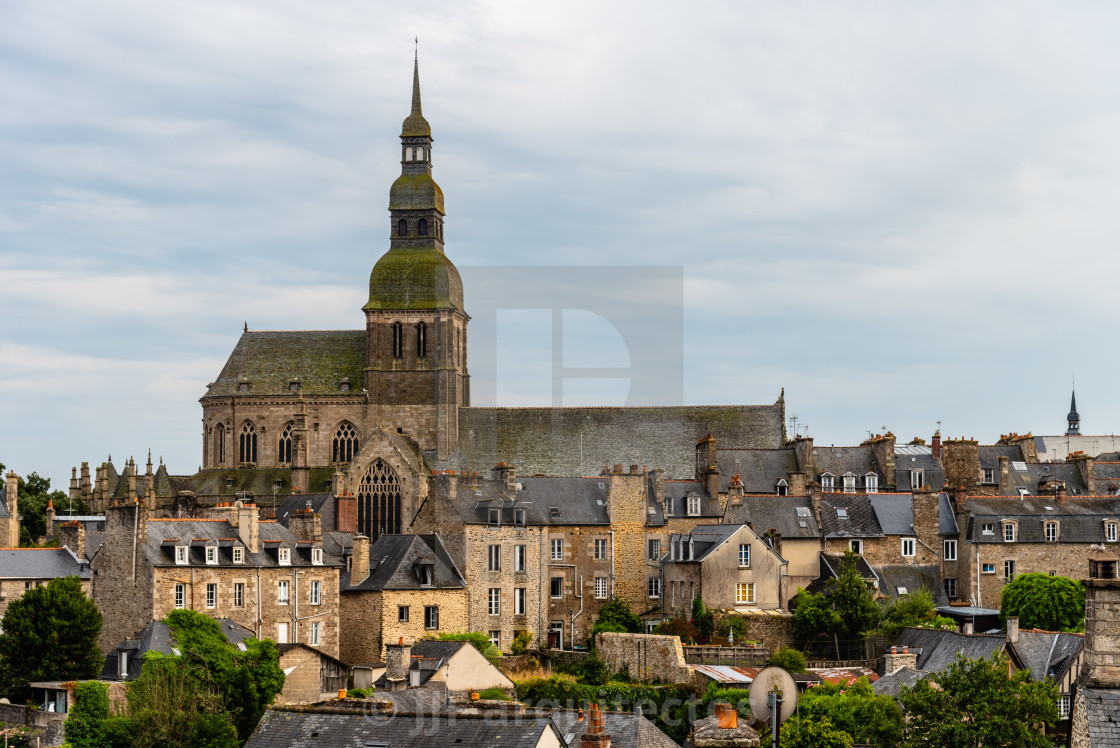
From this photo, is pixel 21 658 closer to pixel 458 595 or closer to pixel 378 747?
pixel 458 595

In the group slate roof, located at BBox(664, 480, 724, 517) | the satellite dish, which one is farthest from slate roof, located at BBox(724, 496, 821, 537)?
the satellite dish

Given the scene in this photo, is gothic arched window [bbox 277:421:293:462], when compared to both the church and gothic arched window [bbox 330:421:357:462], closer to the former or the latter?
the church

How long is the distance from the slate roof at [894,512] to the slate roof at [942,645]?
11239mm

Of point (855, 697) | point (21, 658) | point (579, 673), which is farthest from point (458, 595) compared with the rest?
point (855, 697)

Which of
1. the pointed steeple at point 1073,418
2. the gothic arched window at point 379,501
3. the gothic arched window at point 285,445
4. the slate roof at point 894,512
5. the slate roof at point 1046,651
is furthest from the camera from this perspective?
the pointed steeple at point 1073,418

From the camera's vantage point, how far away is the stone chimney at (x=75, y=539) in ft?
175

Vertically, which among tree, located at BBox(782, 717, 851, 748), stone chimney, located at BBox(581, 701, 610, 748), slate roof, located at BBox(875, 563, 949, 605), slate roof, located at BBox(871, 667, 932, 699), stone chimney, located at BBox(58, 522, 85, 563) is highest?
stone chimney, located at BBox(58, 522, 85, 563)

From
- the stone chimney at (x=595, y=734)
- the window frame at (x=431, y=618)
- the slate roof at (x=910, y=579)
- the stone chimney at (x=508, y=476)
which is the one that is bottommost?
the window frame at (x=431, y=618)

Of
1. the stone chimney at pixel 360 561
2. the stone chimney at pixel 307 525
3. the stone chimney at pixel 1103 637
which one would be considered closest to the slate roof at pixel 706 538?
the stone chimney at pixel 360 561

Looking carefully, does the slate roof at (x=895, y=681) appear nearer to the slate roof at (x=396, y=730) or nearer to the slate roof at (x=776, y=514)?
the slate roof at (x=396, y=730)

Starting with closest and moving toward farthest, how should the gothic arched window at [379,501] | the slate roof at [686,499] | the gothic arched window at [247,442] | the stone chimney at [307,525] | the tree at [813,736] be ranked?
the tree at [813,736]
the stone chimney at [307,525]
the slate roof at [686,499]
the gothic arched window at [379,501]
the gothic arched window at [247,442]

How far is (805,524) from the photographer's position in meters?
55.4

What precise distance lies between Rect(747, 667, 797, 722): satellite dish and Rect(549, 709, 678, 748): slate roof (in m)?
7.60

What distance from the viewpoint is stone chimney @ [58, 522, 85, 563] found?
53.2m
